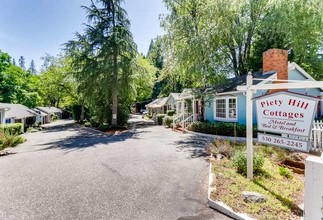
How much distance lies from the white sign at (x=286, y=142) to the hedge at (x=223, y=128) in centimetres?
752

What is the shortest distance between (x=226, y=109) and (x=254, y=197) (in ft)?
38.3

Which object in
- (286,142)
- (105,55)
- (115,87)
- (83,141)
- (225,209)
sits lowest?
(83,141)

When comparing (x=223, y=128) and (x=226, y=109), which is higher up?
(x=226, y=109)

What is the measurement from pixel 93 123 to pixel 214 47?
18181 mm

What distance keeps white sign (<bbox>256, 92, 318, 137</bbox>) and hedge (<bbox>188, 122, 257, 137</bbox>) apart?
→ 769 cm

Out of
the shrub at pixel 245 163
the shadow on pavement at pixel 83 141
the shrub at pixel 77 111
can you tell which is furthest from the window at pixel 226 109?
the shrub at pixel 77 111

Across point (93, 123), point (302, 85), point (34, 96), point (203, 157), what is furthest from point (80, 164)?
point (34, 96)

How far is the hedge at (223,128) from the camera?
528 inches

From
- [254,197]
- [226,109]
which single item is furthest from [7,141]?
[254,197]

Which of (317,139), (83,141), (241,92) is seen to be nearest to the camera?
(317,139)

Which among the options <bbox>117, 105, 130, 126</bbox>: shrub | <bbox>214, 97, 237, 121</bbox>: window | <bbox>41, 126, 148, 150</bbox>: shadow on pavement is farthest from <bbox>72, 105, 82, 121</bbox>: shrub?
<bbox>214, 97, 237, 121</bbox>: window

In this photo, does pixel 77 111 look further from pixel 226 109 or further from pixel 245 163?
pixel 245 163

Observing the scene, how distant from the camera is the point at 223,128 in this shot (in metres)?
14.4

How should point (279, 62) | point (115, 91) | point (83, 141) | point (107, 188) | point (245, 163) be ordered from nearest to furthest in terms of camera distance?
point (107, 188), point (245, 163), point (279, 62), point (83, 141), point (115, 91)
